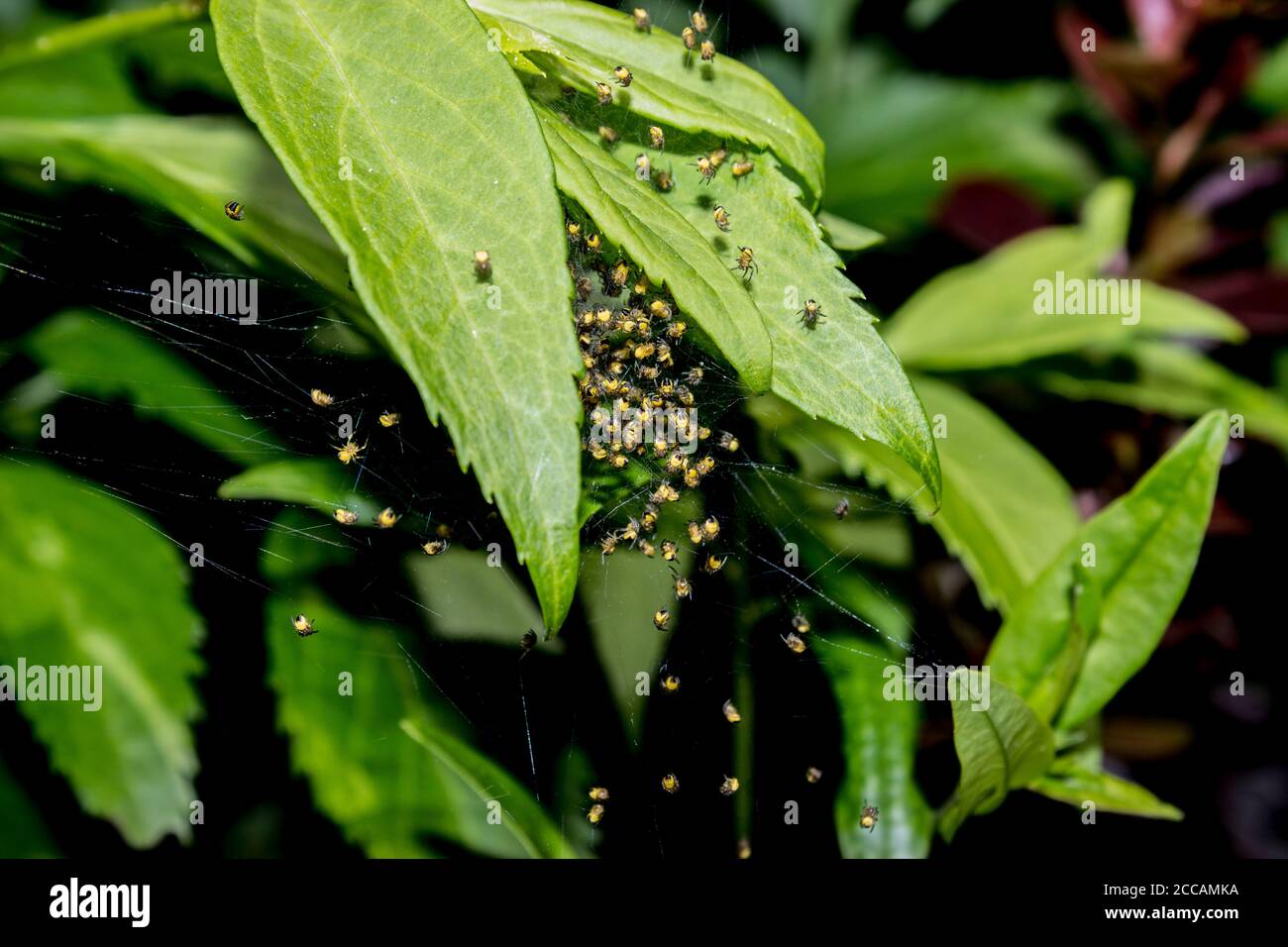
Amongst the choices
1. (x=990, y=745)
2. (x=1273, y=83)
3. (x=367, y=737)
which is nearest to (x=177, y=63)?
(x=367, y=737)

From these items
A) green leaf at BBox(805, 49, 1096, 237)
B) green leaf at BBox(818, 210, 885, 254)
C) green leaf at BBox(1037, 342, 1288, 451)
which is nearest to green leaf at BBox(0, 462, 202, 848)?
green leaf at BBox(818, 210, 885, 254)

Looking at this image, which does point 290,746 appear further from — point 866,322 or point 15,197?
point 866,322

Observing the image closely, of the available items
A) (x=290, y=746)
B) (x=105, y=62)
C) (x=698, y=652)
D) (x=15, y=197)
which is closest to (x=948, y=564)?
(x=698, y=652)

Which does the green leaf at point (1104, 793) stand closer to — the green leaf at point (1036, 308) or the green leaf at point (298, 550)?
the green leaf at point (1036, 308)

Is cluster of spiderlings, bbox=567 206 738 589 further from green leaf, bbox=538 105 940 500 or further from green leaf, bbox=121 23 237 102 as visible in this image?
green leaf, bbox=121 23 237 102

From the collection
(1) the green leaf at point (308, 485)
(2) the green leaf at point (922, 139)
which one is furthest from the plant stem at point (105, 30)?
(2) the green leaf at point (922, 139)
